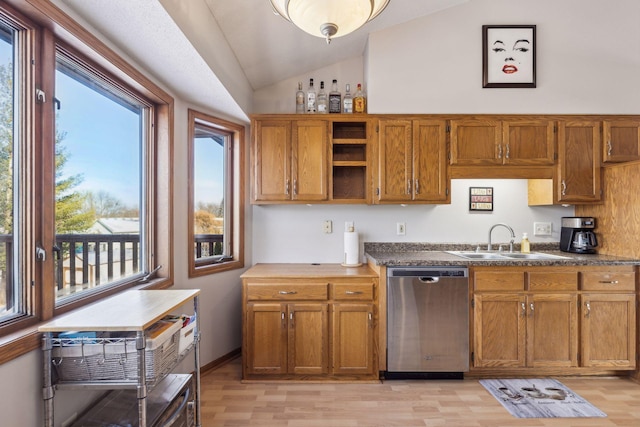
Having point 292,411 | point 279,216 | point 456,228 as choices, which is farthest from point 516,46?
point 292,411

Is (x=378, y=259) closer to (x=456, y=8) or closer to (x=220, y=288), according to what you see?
(x=220, y=288)

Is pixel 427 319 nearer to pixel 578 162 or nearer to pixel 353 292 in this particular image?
pixel 353 292

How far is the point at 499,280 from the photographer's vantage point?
2506 mm

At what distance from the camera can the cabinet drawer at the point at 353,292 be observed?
2498mm

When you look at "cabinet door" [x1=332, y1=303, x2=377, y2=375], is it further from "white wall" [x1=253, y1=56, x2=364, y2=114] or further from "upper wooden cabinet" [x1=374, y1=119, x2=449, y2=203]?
"white wall" [x1=253, y1=56, x2=364, y2=114]

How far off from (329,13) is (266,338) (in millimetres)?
2185

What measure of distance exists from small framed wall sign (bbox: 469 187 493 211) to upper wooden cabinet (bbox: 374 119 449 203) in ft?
1.63

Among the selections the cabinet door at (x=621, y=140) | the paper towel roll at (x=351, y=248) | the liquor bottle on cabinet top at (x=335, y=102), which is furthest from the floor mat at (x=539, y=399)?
the liquor bottle on cabinet top at (x=335, y=102)

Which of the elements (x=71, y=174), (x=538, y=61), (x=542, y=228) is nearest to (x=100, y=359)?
(x=71, y=174)

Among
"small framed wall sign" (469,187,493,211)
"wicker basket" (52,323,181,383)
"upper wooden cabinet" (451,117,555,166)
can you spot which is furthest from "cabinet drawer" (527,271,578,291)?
"wicker basket" (52,323,181,383)

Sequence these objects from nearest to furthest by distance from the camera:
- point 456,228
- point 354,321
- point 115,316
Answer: point 115,316, point 354,321, point 456,228

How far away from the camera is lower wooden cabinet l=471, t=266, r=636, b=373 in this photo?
98.3 inches

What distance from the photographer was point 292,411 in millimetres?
2133

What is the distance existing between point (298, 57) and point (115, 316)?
2399 mm
